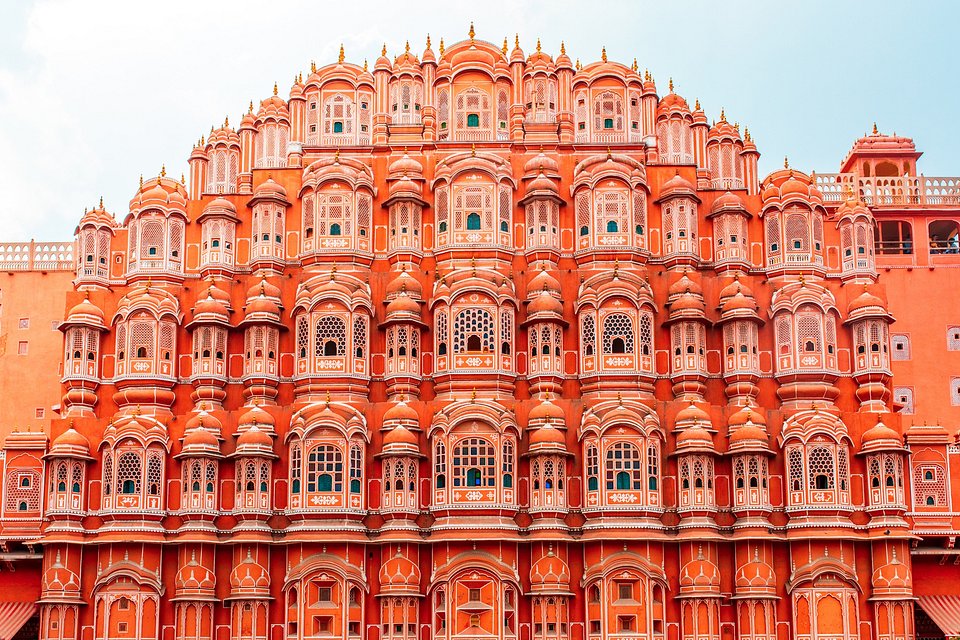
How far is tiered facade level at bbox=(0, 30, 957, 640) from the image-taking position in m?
48.0

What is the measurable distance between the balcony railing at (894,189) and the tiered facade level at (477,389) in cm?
680

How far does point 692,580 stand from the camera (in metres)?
47.9

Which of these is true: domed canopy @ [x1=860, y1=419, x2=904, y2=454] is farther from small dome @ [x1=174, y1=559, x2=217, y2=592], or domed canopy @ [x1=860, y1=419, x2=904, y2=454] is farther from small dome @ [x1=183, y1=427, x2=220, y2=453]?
small dome @ [x1=174, y1=559, x2=217, y2=592]

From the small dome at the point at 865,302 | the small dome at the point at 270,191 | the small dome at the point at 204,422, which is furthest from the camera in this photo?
the small dome at the point at 270,191

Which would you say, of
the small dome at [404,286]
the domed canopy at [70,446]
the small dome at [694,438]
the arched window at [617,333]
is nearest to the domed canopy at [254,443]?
the domed canopy at [70,446]

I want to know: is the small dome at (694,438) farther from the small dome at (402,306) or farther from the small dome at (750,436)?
the small dome at (402,306)

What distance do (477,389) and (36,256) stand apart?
83.5ft

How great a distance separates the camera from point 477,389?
1986 inches

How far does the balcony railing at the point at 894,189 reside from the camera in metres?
62.6

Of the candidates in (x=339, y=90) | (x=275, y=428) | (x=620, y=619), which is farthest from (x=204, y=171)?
(x=620, y=619)

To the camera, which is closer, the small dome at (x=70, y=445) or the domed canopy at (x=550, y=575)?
the domed canopy at (x=550, y=575)

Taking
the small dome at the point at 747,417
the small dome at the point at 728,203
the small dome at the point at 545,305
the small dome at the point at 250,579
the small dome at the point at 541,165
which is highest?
the small dome at the point at 541,165

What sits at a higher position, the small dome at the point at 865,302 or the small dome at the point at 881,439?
the small dome at the point at 865,302

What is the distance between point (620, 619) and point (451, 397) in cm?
987
